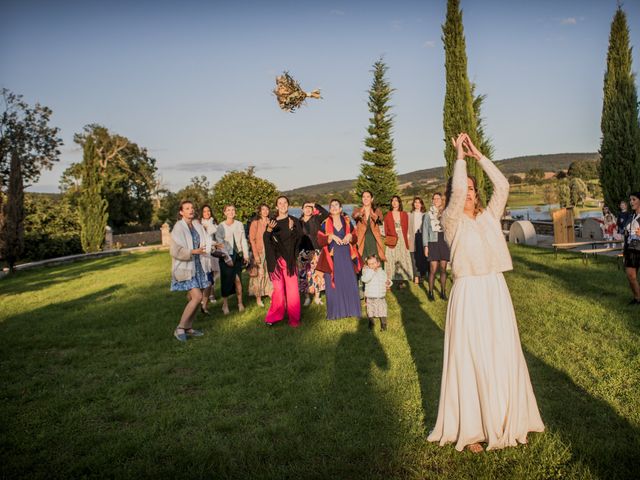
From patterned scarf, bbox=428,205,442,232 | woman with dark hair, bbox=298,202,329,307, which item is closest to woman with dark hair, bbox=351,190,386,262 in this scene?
woman with dark hair, bbox=298,202,329,307

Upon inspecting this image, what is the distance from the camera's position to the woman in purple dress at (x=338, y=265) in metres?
7.89

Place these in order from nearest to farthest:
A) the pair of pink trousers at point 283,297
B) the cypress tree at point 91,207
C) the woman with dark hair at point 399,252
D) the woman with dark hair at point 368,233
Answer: the pair of pink trousers at point 283,297 < the woman with dark hair at point 368,233 < the woman with dark hair at point 399,252 < the cypress tree at point 91,207

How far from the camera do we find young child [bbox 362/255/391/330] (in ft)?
23.4

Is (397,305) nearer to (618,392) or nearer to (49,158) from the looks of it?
(618,392)

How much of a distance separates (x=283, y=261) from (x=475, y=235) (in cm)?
498

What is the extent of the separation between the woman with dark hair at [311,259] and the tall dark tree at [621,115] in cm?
1675

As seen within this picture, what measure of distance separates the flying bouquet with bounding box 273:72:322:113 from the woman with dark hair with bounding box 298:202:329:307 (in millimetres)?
3729

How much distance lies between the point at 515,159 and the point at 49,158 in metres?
84.1

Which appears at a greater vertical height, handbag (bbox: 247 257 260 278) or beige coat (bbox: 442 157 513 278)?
beige coat (bbox: 442 157 513 278)

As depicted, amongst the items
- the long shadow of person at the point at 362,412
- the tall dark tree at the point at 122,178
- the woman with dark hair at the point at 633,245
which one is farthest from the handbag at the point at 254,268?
the tall dark tree at the point at 122,178

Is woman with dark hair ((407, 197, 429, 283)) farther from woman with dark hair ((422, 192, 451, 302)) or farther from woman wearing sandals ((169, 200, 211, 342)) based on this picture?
woman wearing sandals ((169, 200, 211, 342))

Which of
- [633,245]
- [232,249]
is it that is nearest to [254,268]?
[232,249]

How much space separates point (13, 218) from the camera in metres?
17.9

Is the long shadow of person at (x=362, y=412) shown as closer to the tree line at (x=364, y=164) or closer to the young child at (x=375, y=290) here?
the young child at (x=375, y=290)
